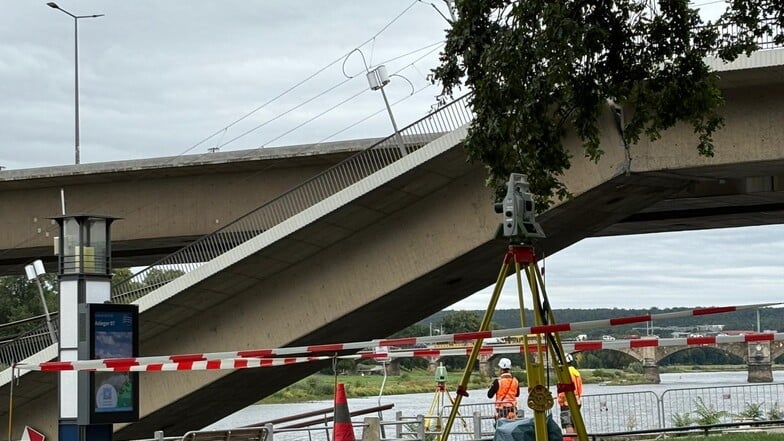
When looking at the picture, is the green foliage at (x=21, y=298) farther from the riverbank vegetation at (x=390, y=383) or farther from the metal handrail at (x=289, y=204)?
the metal handrail at (x=289, y=204)

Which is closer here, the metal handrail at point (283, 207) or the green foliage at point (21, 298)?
the metal handrail at point (283, 207)

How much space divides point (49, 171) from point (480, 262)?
1159 centimetres

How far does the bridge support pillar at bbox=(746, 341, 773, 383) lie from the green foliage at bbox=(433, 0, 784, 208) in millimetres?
30424

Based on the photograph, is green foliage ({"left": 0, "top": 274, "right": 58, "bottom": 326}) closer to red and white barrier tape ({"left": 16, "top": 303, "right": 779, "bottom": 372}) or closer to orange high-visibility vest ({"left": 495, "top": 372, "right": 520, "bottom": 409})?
orange high-visibility vest ({"left": 495, "top": 372, "right": 520, "bottom": 409})

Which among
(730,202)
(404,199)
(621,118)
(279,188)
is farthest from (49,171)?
(730,202)

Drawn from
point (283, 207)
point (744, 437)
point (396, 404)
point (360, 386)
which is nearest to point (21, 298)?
point (360, 386)

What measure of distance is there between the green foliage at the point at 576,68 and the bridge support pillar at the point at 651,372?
36370 millimetres

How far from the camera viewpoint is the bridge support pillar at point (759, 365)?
4391 cm

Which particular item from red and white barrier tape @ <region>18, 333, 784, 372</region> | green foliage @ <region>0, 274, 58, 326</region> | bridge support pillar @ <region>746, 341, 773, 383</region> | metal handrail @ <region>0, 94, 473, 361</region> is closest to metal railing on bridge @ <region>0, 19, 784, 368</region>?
metal handrail @ <region>0, 94, 473, 361</region>

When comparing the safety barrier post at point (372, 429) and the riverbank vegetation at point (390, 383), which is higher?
the riverbank vegetation at point (390, 383)

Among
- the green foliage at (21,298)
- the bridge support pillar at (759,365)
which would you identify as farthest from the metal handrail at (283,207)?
the green foliage at (21,298)

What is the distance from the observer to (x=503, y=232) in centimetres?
1014

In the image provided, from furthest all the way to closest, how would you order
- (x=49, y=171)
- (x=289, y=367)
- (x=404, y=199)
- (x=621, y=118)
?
1. (x=49, y=171)
2. (x=289, y=367)
3. (x=404, y=199)
4. (x=621, y=118)

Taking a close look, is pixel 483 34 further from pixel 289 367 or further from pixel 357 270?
pixel 289 367
